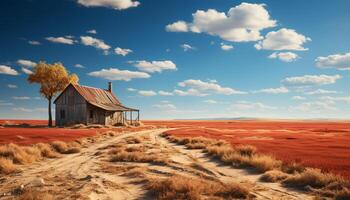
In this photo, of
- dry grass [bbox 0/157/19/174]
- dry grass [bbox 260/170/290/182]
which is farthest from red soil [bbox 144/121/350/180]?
dry grass [bbox 0/157/19/174]

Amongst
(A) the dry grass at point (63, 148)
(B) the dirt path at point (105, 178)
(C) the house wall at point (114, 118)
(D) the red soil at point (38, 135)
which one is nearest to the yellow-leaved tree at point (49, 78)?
(C) the house wall at point (114, 118)

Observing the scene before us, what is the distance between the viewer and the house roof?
51031 millimetres

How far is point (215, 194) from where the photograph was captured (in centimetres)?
884

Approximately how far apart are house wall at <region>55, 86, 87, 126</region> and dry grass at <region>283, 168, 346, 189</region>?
43609 millimetres

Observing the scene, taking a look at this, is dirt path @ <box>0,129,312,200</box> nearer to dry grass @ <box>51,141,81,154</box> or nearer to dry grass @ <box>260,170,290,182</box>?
dry grass @ <box>260,170,290,182</box>

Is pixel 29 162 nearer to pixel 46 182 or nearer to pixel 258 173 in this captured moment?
pixel 46 182

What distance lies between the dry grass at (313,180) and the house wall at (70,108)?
143ft

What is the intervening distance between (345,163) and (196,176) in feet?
22.0

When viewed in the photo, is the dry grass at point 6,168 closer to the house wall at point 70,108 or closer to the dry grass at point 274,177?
the dry grass at point 274,177

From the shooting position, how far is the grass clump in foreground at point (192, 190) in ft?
27.8

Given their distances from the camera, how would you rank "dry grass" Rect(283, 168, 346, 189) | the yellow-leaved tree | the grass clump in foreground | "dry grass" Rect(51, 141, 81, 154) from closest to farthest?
1. the grass clump in foreground
2. "dry grass" Rect(283, 168, 346, 189)
3. "dry grass" Rect(51, 141, 81, 154)
4. the yellow-leaved tree

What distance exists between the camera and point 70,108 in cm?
5188

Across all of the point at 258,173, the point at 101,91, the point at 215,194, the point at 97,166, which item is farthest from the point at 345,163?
the point at 101,91

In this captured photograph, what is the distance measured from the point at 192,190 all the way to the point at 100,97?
164 feet
